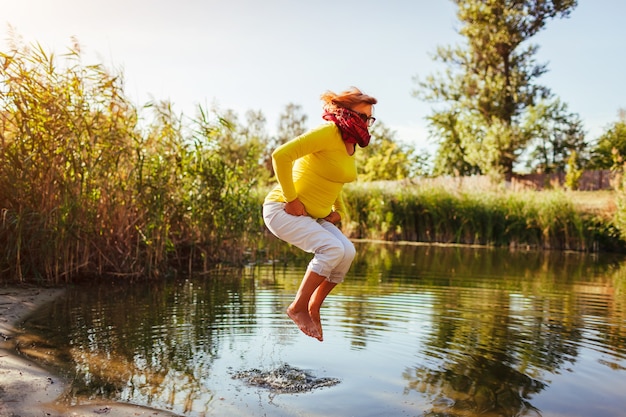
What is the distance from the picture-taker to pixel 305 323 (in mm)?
4562

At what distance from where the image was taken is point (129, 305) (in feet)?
23.2

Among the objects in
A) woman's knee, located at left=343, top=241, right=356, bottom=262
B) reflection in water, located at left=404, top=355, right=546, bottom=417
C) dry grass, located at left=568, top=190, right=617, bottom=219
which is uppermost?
dry grass, located at left=568, top=190, right=617, bottom=219

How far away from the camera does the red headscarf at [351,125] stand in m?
4.33

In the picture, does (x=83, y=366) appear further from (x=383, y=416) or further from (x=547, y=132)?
(x=547, y=132)

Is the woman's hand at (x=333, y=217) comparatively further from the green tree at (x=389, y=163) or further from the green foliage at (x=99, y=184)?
the green tree at (x=389, y=163)

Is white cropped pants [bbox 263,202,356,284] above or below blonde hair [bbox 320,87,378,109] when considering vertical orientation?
below

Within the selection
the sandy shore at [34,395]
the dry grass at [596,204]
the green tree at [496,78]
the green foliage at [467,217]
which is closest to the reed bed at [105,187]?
the sandy shore at [34,395]

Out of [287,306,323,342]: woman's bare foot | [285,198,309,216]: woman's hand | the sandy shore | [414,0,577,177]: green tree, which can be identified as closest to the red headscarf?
[285,198,309,216]: woman's hand

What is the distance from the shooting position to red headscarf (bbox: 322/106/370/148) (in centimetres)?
433

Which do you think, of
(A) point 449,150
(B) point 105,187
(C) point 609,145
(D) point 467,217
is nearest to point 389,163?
(A) point 449,150

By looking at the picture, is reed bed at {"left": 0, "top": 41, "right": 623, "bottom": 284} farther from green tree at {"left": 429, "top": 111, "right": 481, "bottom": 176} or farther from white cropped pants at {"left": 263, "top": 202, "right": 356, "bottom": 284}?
green tree at {"left": 429, "top": 111, "right": 481, "bottom": 176}

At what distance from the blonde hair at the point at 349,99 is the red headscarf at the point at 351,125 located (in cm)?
5

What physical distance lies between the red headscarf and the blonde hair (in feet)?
0.17

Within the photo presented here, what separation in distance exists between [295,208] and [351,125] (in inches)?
25.4
